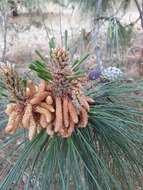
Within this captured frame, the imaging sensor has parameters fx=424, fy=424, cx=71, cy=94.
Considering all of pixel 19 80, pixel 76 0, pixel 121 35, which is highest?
pixel 76 0

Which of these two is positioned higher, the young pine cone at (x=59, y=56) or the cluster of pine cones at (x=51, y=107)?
→ the young pine cone at (x=59, y=56)

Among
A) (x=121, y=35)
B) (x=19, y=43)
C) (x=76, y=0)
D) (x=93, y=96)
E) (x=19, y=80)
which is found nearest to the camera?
(x=19, y=80)

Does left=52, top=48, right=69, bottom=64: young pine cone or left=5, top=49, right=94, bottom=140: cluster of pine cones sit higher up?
left=52, top=48, right=69, bottom=64: young pine cone

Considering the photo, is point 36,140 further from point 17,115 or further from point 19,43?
point 19,43

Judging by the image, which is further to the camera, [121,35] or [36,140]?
[121,35]

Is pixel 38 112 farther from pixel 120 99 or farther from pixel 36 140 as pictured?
pixel 120 99

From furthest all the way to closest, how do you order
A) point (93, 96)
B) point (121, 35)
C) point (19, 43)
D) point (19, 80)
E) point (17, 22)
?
point (17, 22) → point (19, 43) → point (121, 35) → point (93, 96) → point (19, 80)

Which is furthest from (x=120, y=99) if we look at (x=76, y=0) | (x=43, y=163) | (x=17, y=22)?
(x=17, y=22)

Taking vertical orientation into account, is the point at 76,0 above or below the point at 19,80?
above
